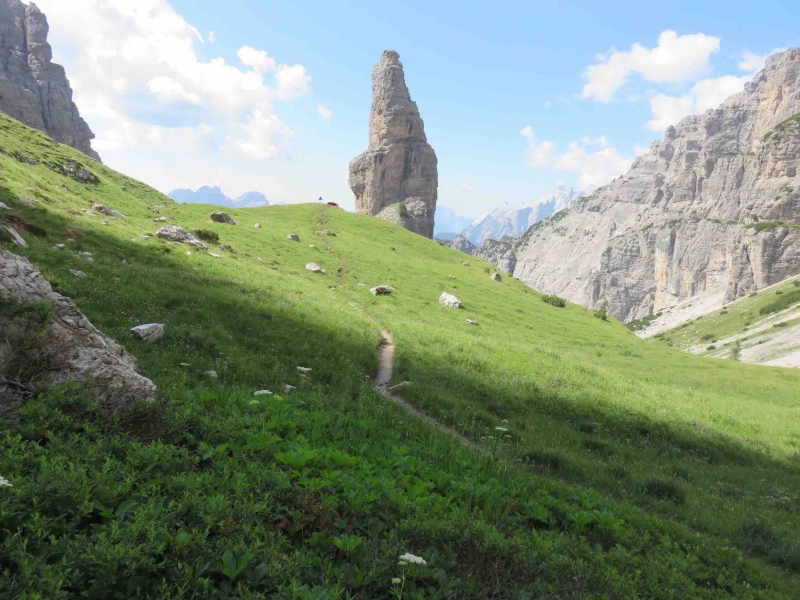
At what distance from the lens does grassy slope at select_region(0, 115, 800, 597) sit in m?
4.56

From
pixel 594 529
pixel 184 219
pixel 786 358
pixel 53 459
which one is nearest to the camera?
pixel 53 459

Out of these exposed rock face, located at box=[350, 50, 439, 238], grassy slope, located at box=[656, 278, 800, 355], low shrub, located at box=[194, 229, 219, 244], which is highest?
exposed rock face, located at box=[350, 50, 439, 238]

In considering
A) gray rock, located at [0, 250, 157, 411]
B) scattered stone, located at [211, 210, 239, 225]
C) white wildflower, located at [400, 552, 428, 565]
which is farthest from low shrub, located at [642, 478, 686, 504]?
scattered stone, located at [211, 210, 239, 225]

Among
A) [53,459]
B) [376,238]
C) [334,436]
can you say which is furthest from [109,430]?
[376,238]

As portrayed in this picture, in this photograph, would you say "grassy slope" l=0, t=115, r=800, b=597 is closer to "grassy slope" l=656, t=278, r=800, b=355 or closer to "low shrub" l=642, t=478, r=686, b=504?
"low shrub" l=642, t=478, r=686, b=504

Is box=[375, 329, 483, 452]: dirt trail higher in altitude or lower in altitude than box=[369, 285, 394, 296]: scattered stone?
lower

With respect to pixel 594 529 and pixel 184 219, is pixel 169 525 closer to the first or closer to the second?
pixel 594 529

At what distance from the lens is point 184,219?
53688 mm

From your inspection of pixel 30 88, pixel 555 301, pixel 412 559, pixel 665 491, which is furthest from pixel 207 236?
pixel 30 88

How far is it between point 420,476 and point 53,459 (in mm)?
5731

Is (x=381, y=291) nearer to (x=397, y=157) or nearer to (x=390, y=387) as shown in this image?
(x=390, y=387)

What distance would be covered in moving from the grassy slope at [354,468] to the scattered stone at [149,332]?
67 cm

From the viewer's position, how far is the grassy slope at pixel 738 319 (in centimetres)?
15845

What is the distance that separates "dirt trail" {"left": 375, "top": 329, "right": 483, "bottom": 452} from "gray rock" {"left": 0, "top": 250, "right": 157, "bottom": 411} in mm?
8293
